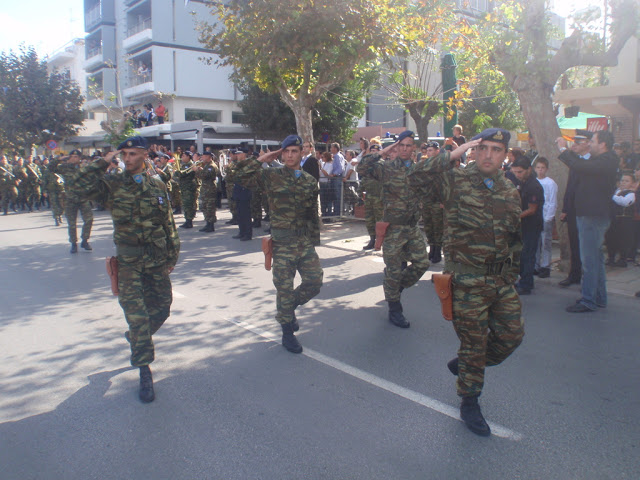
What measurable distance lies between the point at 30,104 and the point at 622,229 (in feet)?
117

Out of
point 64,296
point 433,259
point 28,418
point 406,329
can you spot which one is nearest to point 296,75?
point 433,259

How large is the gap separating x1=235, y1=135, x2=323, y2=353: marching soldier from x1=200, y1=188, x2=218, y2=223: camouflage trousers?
7945 millimetres

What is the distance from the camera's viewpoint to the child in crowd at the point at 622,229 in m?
8.40

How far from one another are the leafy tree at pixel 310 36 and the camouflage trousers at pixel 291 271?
667 cm

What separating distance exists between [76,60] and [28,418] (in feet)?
175

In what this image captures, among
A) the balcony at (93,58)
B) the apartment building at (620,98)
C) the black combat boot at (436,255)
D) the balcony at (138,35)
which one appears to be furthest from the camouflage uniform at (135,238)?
the balcony at (93,58)

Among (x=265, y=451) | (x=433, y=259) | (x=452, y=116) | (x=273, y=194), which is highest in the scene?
(x=452, y=116)

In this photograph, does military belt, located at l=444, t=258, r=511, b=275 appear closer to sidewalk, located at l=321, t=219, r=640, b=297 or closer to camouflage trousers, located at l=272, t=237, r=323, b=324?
camouflage trousers, located at l=272, t=237, r=323, b=324

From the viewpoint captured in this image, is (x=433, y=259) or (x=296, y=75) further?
(x=296, y=75)

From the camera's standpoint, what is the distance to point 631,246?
867cm

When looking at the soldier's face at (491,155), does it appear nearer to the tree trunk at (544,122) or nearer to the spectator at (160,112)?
the tree trunk at (544,122)

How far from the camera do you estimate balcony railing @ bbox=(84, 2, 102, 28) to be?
40806 mm

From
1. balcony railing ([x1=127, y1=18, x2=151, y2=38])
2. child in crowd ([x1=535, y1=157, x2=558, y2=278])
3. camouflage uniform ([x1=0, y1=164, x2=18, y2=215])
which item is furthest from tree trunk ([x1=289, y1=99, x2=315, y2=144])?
balcony railing ([x1=127, y1=18, x2=151, y2=38])

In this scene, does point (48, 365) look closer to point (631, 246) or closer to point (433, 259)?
point (433, 259)
